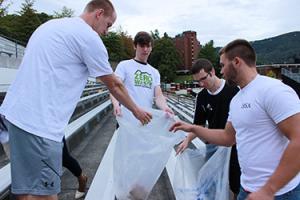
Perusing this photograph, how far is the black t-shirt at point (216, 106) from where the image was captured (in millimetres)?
3412

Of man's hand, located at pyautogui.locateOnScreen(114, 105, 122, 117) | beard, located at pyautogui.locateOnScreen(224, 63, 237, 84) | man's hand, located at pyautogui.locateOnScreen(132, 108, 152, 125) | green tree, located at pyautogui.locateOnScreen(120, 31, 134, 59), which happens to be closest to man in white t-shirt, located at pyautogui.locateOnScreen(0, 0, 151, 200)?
man's hand, located at pyautogui.locateOnScreen(132, 108, 152, 125)

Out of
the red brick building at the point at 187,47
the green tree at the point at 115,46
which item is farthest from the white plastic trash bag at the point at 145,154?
the red brick building at the point at 187,47

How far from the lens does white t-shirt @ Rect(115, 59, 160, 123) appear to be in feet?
13.3

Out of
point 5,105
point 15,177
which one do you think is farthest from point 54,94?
point 15,177

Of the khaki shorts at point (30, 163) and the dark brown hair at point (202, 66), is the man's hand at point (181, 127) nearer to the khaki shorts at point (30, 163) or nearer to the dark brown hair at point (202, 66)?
the dark brown hair at point (202, 66)

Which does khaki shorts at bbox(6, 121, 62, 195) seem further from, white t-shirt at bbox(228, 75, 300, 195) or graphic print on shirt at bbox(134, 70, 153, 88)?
graphic print on shirt at bbox(134, 70, 153, 88)

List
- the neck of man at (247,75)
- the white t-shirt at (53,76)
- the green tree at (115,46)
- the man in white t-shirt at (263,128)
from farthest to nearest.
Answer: the green tree at (115,46) → the white t-shirt at (53,76) → the neck of man at (247,75) → the man in white t-shirt at (263,128)

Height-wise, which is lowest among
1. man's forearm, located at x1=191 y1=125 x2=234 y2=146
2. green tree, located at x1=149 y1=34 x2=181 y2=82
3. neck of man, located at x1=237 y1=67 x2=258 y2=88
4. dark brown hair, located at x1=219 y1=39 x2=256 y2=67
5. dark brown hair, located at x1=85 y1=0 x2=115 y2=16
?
green tree, located at x1=149 y1=34 x2=181 y2=82

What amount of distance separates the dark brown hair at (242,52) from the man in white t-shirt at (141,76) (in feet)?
6.11

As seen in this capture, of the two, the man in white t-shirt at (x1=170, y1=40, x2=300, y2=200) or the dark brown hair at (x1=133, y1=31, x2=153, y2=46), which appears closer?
the man in white t-shirt at (x1=170, y1=40, x2=300, y2=200)

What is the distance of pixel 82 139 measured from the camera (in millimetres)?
7234

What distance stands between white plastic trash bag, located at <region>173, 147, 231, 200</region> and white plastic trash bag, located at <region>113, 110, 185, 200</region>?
0.40m

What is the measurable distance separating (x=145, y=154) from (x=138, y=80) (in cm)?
103

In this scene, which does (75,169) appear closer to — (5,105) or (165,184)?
(165,184)
